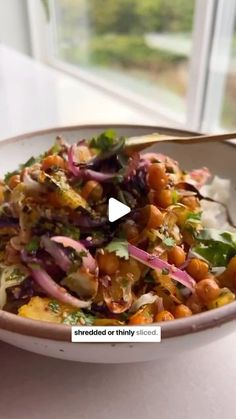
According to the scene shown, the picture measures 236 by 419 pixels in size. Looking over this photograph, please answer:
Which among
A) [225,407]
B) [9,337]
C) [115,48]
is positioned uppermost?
[9,337]

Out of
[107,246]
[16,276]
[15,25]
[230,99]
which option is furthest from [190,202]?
[15,25]

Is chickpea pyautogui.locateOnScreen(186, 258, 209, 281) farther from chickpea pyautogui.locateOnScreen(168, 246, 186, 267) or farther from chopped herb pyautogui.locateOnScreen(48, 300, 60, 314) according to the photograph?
chopped herb pyautogui.locateOnScreen(48, 300, 60, 314)

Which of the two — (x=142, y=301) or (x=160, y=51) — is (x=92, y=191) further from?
(x=160, y=51)

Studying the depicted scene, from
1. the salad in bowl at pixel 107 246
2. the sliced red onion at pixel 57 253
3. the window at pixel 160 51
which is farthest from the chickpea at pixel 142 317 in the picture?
the window at pixel 160 51

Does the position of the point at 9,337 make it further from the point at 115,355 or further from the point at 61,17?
the point at 61,17

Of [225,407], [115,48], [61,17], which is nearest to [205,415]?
[225,407]
